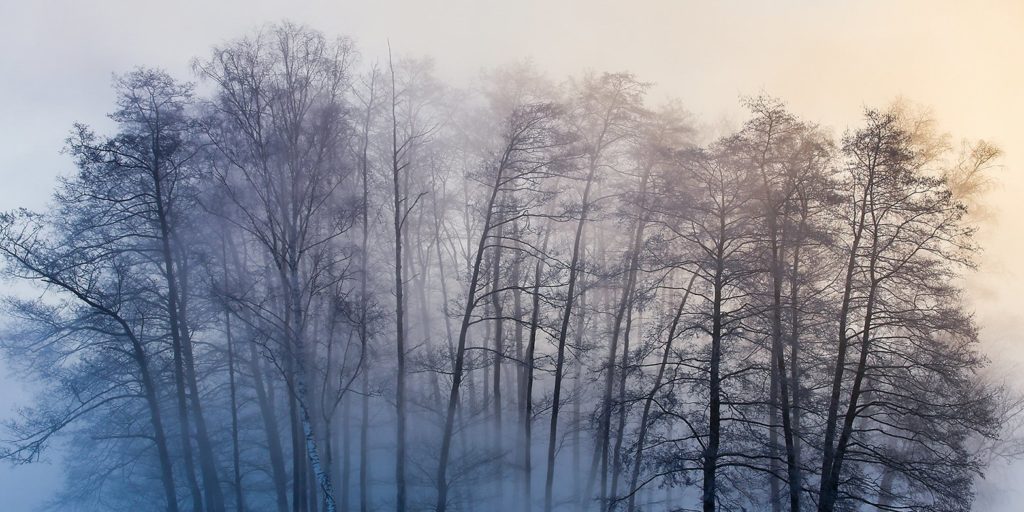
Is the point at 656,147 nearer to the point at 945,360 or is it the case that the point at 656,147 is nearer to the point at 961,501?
the point at 945,360

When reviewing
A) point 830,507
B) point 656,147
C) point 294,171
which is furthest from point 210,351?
point 830,507

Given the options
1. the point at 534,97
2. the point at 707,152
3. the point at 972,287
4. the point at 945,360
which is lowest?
the point at 945,360

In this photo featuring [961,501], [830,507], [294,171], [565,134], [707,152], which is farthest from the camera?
[565,134]

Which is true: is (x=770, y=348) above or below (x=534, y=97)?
below

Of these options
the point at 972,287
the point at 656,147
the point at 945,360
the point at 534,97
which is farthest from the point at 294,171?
the point at 972,287

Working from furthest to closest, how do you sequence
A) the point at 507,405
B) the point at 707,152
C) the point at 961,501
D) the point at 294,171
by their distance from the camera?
the point at 507,405 < the point at 294,171 < the point at 707,152 < the point at 961,501

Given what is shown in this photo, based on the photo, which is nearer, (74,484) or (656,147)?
(656,147)

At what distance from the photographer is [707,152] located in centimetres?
1288

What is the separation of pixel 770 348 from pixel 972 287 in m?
9.80

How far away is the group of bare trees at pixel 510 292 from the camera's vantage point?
1168cm

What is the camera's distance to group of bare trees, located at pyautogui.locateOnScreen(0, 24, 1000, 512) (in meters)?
11.7

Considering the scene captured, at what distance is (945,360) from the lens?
451 inches

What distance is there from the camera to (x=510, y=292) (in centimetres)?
1986

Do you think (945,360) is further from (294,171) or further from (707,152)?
(294,171)
